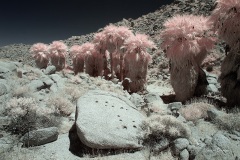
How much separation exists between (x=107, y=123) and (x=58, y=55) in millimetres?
23036

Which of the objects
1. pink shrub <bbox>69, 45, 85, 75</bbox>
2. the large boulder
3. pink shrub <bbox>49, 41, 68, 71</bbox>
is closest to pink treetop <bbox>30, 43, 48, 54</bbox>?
pink shrub <bbox>49, 41, 68, 71</bbox>

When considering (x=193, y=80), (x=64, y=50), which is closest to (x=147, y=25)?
(x=64, y=50)

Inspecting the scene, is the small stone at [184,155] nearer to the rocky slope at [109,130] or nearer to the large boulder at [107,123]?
the rocky slope at [109,130]

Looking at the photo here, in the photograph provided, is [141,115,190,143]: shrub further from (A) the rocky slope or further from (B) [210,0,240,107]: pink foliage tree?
(B) [210,0,240,107]: pink foliage tree

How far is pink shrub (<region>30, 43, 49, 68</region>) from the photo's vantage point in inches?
1253

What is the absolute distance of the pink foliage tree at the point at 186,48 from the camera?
45.7 ft

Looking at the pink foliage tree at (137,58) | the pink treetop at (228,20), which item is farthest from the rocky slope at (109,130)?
the pink foliage tree at (137,58)

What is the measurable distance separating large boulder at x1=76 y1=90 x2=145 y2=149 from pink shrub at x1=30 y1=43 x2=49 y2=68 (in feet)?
76.1

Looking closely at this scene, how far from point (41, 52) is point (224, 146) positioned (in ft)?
91.4

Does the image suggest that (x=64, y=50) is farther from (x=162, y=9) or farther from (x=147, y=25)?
(x=162, y=9)

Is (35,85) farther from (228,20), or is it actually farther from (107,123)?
(228,20)

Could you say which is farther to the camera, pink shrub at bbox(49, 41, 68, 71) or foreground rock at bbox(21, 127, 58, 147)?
pink shrub at bbox(49, 41, 68, 71)

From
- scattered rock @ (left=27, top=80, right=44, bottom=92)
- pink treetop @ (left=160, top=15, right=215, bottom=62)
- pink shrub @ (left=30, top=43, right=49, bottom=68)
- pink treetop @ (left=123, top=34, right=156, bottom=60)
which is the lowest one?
pink shrub @ (left=30, top=43, right=49, bottom=68)

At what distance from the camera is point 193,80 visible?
14828mm
